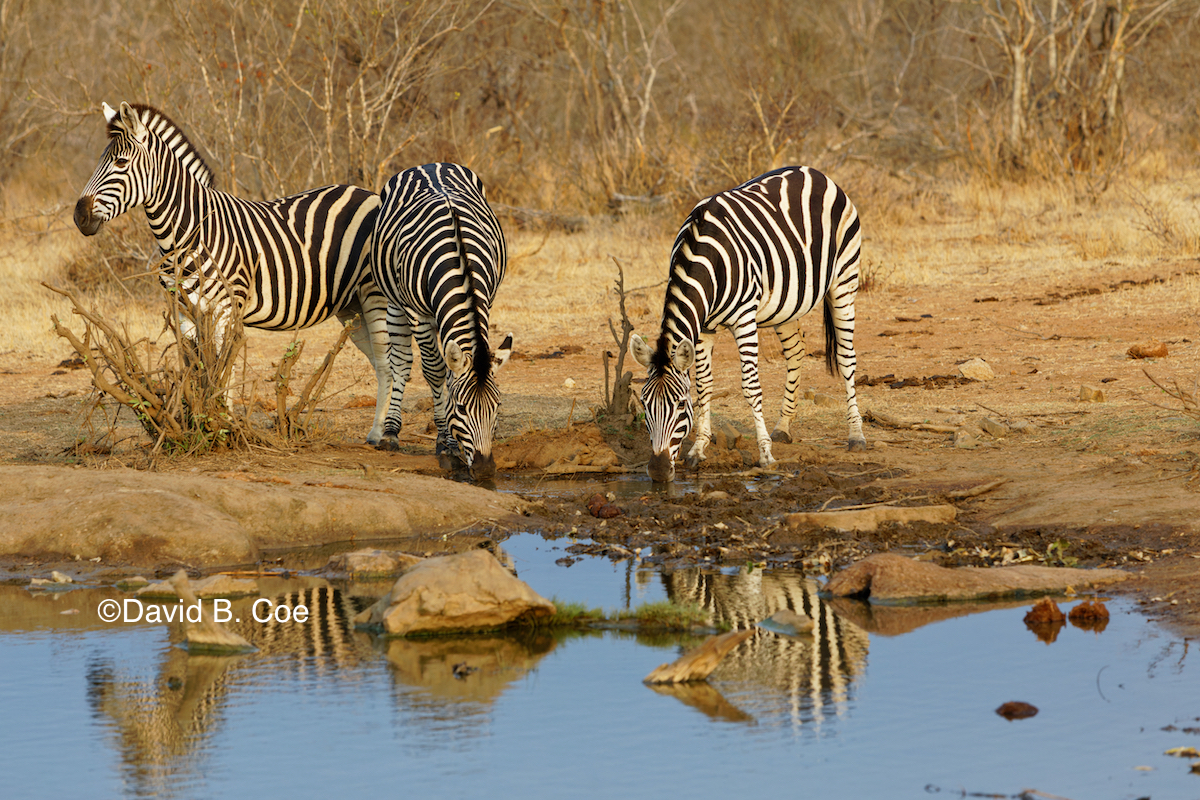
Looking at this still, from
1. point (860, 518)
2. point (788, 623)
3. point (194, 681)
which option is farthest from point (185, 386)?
point (788, 623)

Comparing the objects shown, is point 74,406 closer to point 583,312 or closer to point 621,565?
point 583,312

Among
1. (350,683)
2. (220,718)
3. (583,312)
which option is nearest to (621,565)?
(350,683)

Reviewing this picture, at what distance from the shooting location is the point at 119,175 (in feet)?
27.0

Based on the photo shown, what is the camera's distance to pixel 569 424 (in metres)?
9.02

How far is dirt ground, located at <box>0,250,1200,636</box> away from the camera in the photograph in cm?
642

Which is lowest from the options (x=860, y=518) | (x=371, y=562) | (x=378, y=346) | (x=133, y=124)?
(x=371, y=562)

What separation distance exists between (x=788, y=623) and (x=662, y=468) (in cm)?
271

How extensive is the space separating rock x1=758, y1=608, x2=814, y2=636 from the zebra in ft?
14.5

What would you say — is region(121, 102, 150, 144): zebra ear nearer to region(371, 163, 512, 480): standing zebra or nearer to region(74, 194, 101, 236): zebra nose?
region(74, 194, 101, 236): zebra nose

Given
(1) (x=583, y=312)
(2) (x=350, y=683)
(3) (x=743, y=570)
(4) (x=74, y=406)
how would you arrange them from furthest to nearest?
(1) (x=583, y=312) → (4) (x=74, y=406) → (3) (x=743, y=570) → (2) (x=350, y=683)

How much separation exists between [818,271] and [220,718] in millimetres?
5366

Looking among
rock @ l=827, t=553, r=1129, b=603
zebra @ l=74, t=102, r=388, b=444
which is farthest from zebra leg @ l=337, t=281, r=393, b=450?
rock @ l=827, t=553, r=1129, b=603

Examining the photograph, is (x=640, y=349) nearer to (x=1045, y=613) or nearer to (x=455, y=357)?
(x=455, y=357)

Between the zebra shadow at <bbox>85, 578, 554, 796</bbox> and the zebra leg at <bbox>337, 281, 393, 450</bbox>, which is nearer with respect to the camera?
the zebra shadow at <bbox>85, 578, 554, 796</bbox>
